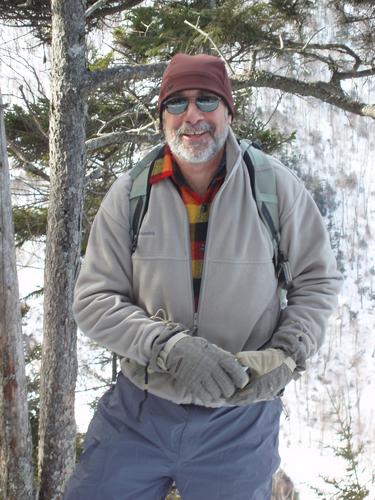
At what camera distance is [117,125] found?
7621 mm

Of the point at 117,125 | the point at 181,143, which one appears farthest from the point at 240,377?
the point at 117,125

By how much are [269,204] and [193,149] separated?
322 millimetres

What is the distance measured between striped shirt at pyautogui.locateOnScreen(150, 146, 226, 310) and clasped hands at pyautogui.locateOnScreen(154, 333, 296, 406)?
0.23 metres

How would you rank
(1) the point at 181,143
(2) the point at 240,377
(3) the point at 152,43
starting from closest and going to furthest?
1. (2) the point at 240,377
2. (1) the point at 181,143
3. (3) the point at 152,43

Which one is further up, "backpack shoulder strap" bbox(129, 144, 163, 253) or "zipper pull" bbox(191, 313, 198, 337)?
"backpack shoulder strap" bbox(129, 144, 163, 253)

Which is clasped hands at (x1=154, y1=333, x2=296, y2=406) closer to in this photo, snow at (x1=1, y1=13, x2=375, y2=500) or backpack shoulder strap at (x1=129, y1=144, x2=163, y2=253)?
backpack shoulder strap at (x1=129, y1=144, x2=163, y2=253)

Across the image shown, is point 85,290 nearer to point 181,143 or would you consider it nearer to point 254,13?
point 181,143

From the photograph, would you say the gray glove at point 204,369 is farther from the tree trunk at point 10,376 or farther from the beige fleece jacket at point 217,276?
the tree trunk at point 10,376

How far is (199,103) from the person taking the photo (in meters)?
1.94

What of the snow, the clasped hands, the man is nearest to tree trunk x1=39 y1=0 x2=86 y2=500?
the man

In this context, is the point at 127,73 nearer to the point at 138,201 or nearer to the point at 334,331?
the point at 138,201

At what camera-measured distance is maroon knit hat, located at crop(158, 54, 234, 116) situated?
191 cm

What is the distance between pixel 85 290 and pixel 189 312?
1.21ft

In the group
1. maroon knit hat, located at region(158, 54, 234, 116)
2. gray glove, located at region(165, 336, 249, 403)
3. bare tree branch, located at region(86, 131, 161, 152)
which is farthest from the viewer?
bare tree branch, located at region(86, 131, 161, 152)
